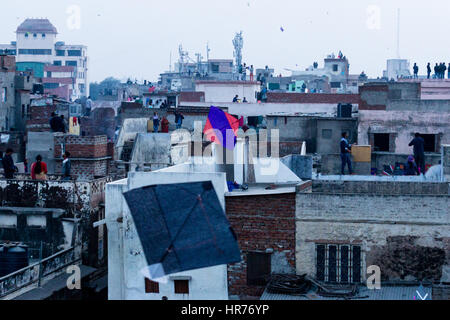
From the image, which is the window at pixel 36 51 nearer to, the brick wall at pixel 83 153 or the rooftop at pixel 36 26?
the rooftop at pixel 36 26

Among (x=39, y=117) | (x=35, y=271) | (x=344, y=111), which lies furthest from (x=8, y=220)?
(x=39, y=117)

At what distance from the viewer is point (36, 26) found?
101 metres

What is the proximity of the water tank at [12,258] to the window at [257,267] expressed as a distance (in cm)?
568

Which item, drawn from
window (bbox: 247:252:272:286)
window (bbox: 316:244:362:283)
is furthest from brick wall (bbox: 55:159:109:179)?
window (bbox: 316:244:362:283)

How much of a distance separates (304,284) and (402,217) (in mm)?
2217

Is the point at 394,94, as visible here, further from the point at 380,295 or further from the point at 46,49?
the point at 46,49

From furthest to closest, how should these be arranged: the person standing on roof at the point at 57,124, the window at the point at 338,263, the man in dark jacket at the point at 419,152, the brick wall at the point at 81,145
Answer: the person standing on roof at the point at 57,124 < the brick wall at the point at 81,145 < the man in dark jacket at the point at 419,152 < the window at the point at 338,263

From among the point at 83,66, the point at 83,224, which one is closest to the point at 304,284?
the point at 83,224

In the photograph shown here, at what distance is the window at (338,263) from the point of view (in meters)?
14.3

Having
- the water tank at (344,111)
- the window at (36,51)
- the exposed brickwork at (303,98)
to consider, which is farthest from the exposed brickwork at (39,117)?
the window at (36,51)

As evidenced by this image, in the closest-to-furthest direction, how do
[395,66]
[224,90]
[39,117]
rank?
[39,117]
[224,90]
[395,66]

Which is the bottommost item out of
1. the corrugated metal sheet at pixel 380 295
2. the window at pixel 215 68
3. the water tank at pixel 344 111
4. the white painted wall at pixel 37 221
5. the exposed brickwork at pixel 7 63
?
the corrugated metal sheet at pixel 380 295

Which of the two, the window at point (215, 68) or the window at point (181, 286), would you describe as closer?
the window at point (181, 286)

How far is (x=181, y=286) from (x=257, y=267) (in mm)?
1501
